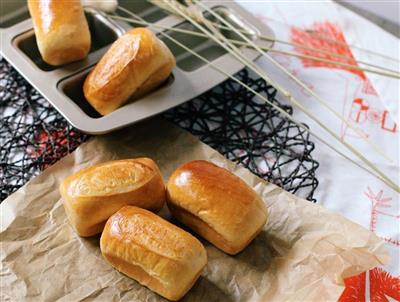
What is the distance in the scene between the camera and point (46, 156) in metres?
1.33

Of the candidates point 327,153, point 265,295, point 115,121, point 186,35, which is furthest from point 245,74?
point 265,295

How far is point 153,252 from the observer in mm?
1022

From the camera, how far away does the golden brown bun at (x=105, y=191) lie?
1106mm

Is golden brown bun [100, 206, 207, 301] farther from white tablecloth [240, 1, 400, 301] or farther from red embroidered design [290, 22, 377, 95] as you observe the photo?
red embroidered design [290, 22, 377, 95]

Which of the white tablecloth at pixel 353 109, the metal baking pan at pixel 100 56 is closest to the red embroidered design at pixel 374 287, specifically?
the white tablecloth at pixel 353 109

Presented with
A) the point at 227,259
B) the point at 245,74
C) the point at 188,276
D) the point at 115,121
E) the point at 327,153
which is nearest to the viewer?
the point at 188,276

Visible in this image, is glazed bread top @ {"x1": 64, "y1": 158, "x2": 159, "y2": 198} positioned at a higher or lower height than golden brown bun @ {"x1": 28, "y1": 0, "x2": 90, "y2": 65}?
lower

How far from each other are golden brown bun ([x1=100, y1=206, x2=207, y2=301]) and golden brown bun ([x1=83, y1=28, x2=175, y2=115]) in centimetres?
32

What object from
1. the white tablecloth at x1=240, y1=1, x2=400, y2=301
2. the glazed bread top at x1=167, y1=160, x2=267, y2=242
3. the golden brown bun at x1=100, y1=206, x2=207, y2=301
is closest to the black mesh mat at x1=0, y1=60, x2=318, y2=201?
the white tablecloth at x1=240, y1=1, x2=400, y2=301

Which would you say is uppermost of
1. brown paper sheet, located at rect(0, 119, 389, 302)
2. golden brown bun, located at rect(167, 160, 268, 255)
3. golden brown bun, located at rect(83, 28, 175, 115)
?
golden brown bun, located at rect(83, 28, 175, 115)

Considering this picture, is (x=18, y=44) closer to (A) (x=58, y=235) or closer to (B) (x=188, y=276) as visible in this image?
(A) (x=58, y=235)

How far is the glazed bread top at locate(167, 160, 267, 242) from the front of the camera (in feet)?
3.57

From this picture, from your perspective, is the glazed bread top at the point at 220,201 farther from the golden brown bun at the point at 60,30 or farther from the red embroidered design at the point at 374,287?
the golden brown bun at the point at 60,30

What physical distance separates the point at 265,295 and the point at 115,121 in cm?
49
